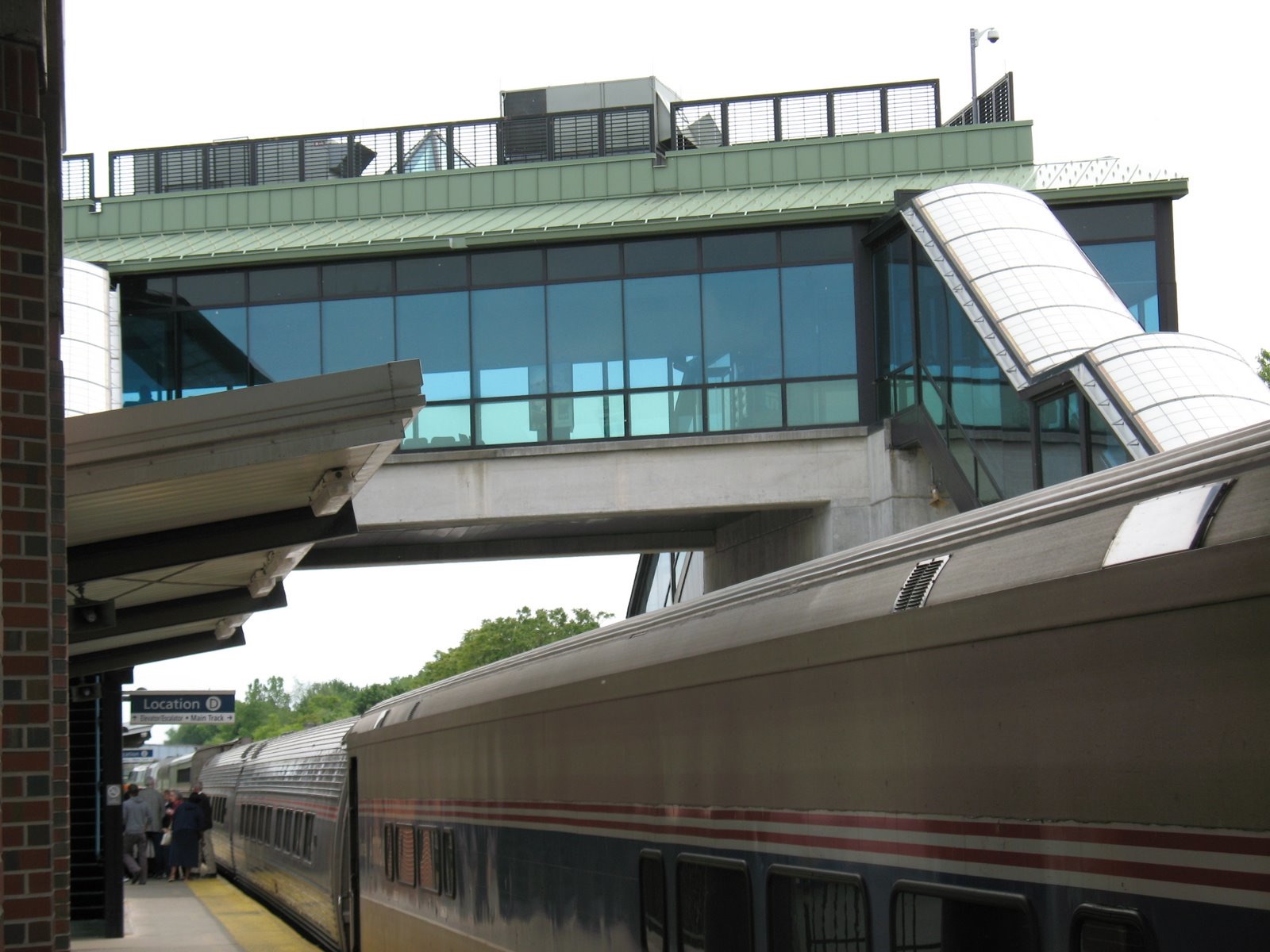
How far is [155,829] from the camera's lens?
→ 28.0 m

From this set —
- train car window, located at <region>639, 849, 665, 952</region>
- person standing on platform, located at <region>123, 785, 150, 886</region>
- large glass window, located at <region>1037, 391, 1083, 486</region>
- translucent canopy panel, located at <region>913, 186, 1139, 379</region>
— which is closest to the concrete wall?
translucent canopy panel, located at <region>913, 186, 1139, 379</region>

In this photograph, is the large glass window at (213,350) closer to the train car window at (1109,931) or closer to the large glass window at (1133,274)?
the large glass window at (1133,274)

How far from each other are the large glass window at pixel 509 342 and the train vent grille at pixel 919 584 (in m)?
18.9

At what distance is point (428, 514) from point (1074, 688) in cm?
1981

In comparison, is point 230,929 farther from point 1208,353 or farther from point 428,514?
point 1208,353

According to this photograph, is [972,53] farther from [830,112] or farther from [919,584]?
[919,584]

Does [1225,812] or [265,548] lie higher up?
[265,548]

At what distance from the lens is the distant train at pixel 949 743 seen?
3.13 m

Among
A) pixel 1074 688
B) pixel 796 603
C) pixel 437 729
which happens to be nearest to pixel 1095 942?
pixel 1074 688

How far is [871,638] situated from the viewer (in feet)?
14.8

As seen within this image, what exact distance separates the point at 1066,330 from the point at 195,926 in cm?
1252

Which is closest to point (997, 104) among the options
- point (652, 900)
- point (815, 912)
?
point (652, 900)

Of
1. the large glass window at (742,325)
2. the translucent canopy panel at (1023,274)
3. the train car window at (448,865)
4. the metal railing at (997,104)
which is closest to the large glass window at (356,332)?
the large glass window at (742,325)

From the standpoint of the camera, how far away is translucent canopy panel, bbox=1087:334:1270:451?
1495 centimetres
